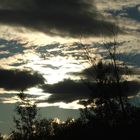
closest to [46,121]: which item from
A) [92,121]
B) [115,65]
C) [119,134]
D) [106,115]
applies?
[92,121]

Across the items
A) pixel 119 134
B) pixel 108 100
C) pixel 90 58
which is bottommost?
Answer: pixel 119 134

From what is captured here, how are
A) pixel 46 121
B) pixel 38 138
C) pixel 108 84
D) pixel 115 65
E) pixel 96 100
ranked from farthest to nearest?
1. pixel 46 121
2. pixel 38 138
3. pixel 96 100
4. pixel 108 84
5. pixel 115 65

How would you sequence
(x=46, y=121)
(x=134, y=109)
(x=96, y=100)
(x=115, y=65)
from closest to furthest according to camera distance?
(x=115, y=65) → (x=96, y=100) → (x=134, y=109) → (x=46, y=121)

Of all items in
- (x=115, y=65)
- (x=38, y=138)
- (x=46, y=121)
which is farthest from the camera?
(x=46, y=121)

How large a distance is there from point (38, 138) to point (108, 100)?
2487cm

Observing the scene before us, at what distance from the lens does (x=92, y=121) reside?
73062 mm

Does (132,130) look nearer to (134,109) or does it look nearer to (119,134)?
(119,134)

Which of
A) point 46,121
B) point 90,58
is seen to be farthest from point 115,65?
point 46,121

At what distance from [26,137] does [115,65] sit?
34804 mm

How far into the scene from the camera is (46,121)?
102188 mm

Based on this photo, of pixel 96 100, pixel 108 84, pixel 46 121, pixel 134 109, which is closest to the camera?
pixel 108 84

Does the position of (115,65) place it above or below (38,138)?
above

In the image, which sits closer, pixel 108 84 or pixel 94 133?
pixel 108 84

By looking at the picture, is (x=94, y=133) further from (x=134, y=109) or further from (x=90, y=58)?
(x=90, y=58)
